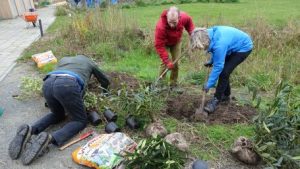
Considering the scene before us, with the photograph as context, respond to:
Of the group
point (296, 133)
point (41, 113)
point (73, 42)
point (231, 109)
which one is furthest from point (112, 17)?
point (296, 133)

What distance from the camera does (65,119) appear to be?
4871mm

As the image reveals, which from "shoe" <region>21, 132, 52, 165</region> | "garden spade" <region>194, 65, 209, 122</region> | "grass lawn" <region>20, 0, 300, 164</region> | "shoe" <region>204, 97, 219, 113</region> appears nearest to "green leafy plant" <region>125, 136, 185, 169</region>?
"grass lawn" <region>20, 0, 300, 164</region>

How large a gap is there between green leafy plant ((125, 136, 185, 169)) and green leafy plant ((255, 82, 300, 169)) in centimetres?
93

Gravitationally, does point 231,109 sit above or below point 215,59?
below

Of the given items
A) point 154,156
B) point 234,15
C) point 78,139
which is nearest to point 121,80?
point 78,139

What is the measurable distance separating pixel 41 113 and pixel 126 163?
2324mm

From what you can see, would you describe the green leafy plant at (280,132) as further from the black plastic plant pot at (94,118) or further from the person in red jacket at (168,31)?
the black plastic plant pot at (94,118)

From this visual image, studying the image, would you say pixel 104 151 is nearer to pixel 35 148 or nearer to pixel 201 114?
pixel 35 148

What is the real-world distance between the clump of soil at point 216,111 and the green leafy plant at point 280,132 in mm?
889

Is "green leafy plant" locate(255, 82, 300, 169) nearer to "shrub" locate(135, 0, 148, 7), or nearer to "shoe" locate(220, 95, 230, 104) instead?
"shoe" locate(220, 95, 230, 104)

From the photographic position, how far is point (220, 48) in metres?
4.28

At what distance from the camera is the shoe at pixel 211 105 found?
15.8 ft

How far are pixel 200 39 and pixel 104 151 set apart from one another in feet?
5.85

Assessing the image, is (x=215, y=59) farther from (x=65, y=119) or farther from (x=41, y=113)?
(x=41, y=113)
